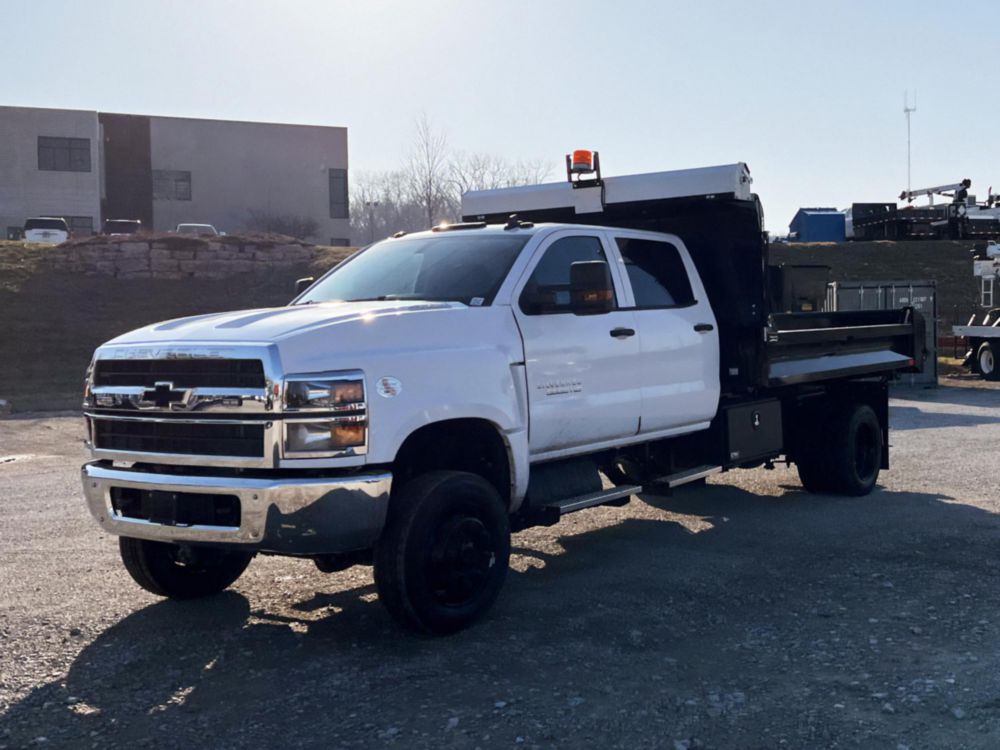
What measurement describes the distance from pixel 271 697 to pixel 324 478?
1.00m

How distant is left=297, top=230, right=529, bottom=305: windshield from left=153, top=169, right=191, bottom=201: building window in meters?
55.6

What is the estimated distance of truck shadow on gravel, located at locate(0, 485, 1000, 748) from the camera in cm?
485

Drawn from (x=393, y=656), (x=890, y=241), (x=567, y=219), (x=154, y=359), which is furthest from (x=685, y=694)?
(x=890, y=241)

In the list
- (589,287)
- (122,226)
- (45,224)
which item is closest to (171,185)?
(122,226)

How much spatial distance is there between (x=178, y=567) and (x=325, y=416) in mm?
1917

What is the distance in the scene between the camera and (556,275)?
712 cm

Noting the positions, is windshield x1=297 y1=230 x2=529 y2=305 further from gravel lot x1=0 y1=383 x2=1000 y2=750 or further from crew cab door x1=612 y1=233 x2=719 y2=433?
gravel lot x1=0 y1=383 x2=1000 y2=750

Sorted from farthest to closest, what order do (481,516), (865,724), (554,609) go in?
(554,609), (481,516), (865,724)

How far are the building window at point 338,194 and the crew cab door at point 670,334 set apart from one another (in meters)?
55.6

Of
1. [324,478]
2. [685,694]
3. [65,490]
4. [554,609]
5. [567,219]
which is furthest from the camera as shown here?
[65,490]

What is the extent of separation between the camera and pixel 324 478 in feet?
17.9

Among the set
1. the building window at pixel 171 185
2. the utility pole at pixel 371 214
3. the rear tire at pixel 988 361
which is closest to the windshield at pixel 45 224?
the building window at pixel 171 185

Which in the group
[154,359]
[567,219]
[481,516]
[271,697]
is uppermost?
[567,219]

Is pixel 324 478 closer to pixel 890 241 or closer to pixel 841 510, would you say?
pixel 841 510
